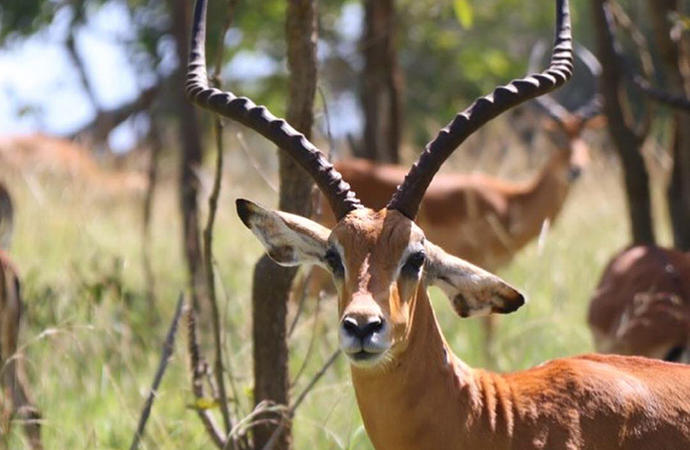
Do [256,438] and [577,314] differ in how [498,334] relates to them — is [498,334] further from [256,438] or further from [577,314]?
[256,438]

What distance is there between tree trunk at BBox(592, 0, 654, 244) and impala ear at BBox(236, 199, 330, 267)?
4.38 meters

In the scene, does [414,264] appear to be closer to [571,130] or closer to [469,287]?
[469,287]

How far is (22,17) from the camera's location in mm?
15578

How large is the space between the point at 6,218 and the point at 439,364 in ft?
11.4

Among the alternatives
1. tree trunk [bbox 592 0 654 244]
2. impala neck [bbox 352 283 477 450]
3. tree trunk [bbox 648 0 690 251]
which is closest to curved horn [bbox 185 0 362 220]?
impala neck [bbox 352 283 477 450]

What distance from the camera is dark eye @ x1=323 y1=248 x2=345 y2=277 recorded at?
4.69 m

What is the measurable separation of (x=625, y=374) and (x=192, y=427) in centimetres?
284

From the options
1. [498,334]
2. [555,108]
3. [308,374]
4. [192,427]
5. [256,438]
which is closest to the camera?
[256,438]

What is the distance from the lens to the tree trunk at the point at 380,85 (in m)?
12.0

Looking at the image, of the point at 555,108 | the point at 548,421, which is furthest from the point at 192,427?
the point at 555,108

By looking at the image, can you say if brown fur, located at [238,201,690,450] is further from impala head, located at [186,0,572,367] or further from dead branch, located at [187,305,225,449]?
dead branch, located at [187,305,225,449]

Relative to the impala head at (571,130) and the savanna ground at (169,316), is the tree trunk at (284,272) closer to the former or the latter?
the savanna ground at (169,316)

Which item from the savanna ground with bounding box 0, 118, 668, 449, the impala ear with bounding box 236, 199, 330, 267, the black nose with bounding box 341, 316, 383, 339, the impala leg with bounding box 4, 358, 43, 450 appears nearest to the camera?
the black nose with bounding box 341, 316, 383, 339

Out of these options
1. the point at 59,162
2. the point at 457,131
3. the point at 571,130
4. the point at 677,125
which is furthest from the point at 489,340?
the point at 59,162
